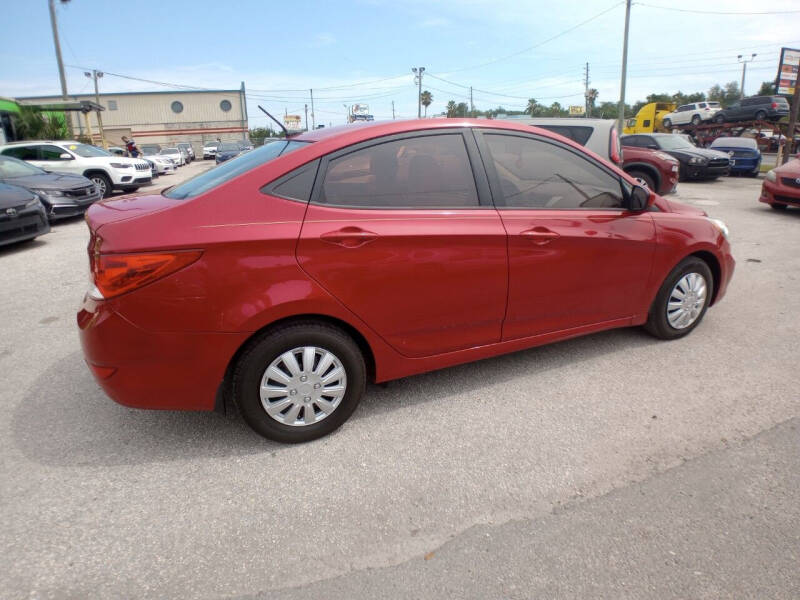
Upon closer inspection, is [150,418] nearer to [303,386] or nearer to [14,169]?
[303,386]

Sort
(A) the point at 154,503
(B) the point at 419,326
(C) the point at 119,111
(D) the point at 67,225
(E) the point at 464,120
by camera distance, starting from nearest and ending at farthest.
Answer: (A) the point at 154,503
(B) the point at 419,326
(E) the point at 464,120
(D) the point at 67,225
(C) the point at 119,111

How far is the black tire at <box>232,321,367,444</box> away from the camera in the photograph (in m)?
2.73

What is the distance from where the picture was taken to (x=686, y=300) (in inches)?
166

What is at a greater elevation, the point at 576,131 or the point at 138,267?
the point at 576,131

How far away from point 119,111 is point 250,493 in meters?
77.1

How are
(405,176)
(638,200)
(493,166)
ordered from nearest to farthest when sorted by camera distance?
1. (405,176)
2. (493,166)
3. (638,200)

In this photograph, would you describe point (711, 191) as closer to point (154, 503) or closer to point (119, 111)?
point (154, 503)

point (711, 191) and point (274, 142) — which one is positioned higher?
point (274, 142)

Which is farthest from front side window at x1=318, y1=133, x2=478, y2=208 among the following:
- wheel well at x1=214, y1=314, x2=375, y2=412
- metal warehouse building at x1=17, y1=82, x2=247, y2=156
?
metal warehouse building at x1=17, y1=82, x2=247, y2=156

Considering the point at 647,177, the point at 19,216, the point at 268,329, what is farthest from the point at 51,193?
the point at 647,177

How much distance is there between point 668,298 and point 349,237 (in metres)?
2.67

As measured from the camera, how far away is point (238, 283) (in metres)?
2.61

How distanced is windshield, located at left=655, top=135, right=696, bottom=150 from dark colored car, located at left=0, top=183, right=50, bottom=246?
15.4 m

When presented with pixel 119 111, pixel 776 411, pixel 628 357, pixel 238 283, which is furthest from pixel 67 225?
pixel 119 111
